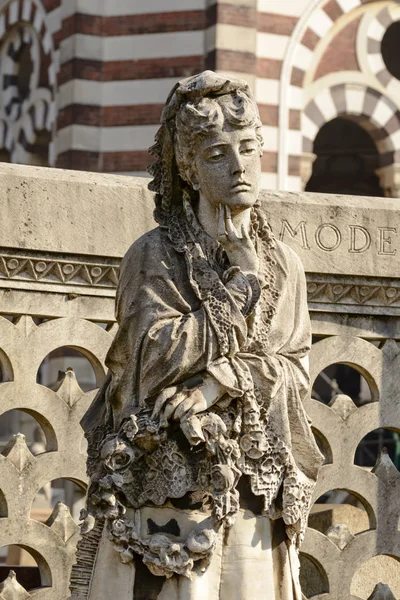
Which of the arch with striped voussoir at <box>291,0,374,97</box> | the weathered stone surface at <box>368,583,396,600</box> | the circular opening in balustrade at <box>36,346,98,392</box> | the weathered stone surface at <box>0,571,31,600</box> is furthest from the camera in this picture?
the arch with striped voussoir at <box>291,0,374,97</box>

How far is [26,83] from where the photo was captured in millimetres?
23188

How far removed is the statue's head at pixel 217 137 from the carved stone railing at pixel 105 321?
1518mm

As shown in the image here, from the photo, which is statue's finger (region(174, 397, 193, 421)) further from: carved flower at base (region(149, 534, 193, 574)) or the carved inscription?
the carved inscription

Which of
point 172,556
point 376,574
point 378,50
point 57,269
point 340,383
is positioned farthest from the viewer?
point 340,383

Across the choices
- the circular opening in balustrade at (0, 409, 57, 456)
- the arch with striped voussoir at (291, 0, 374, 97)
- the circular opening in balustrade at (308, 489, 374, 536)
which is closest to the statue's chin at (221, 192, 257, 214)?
the circular opening in balustrade at (308, 489, 374, 536)

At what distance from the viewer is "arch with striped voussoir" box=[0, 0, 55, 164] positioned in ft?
73.0

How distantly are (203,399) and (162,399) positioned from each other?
0.44ft

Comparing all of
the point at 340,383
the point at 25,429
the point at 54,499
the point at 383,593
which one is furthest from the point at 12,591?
the point at 340,383

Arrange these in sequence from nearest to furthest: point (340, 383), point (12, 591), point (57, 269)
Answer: point (12, 591) → point (57, 269) → point (340, 383)

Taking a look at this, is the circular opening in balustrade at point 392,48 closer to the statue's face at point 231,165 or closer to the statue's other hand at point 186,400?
the statue's face at point 231,165

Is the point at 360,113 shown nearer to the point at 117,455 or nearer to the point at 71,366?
the point at 71,366

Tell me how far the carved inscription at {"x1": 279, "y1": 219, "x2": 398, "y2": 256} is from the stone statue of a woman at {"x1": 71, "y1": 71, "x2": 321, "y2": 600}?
1.65 meters

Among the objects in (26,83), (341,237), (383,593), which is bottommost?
(383,593)

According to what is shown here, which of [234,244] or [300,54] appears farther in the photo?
[300,54]
